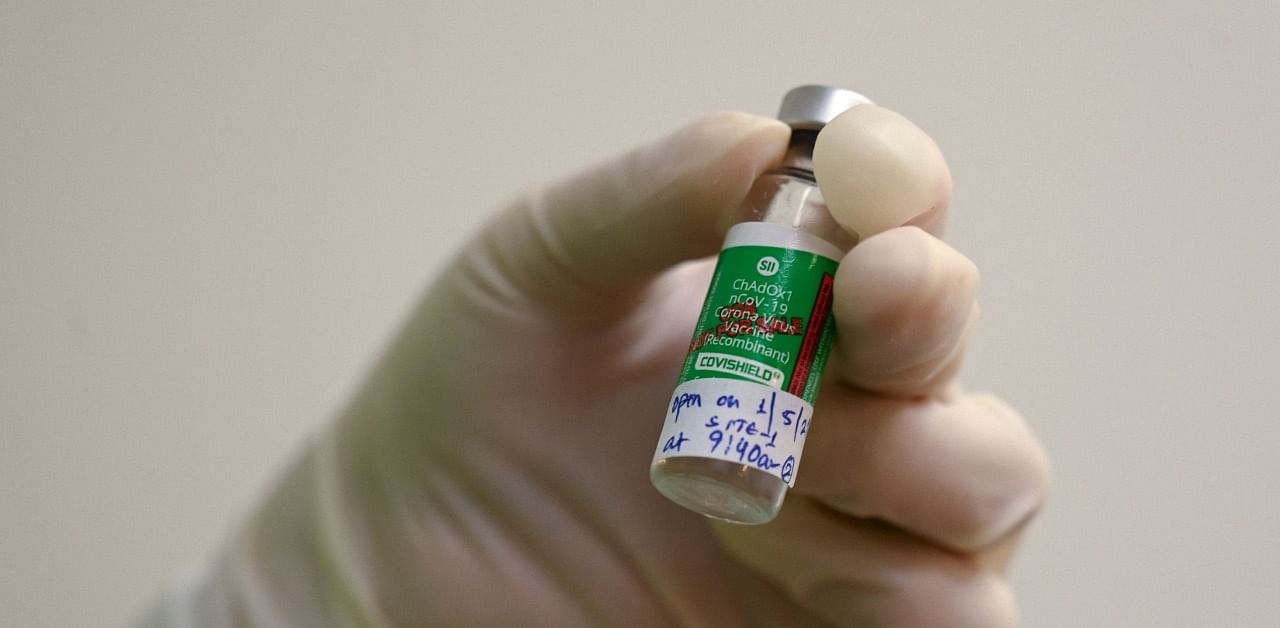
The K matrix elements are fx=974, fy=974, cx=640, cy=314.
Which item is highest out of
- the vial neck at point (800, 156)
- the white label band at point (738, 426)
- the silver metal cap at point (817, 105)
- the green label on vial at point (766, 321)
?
the silver metal cap at point (817, 105)

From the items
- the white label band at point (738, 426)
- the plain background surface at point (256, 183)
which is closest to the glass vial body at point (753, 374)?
→ the white label band at point (738, 426)

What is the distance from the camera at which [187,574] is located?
1212 millimetres

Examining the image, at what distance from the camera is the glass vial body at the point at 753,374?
582mm

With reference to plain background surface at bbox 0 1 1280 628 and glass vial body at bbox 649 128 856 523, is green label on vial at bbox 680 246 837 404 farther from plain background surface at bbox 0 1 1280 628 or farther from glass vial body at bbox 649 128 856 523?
plain background surface at bbox 0 1 1280 628

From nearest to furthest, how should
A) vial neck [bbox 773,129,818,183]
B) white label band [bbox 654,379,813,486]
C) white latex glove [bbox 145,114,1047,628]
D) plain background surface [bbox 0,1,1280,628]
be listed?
1. white label band [bbox 654,379,813,486]
2. vial neck [bbox 773,129,818,183]
3. white latex glove [bbox 145,114,1047,628]
4. plain background surface [bbox 0,1,1280,628]

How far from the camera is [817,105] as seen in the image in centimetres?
67

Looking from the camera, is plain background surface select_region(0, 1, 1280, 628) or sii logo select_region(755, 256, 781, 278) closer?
sii logo select_region(755, 256, 781, 278)

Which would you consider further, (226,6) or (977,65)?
(226,6)

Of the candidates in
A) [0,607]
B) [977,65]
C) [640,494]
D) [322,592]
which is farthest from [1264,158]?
[0,607]

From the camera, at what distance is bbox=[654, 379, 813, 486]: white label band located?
1.89ft

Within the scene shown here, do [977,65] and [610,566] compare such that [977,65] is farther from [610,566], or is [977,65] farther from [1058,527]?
[610,566]

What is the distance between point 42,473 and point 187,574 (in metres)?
0.32

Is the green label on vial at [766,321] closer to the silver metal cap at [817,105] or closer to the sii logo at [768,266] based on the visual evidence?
the sii logo at [768,266]

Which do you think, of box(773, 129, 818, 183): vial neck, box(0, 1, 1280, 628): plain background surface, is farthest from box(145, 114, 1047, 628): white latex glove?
box(0, 1, 1280, 628): plain background surface
